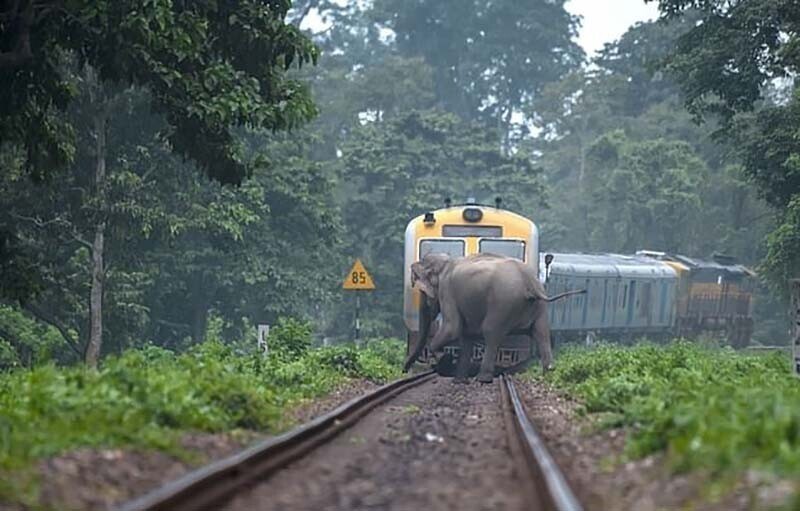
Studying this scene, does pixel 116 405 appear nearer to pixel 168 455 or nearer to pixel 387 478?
pixel 168 455

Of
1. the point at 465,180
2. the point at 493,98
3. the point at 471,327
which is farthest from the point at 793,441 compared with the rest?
the point at 493,98

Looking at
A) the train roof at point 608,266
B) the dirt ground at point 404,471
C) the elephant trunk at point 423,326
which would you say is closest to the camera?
the dirt ground at point 404,471

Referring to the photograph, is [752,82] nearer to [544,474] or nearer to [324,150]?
[544,474]

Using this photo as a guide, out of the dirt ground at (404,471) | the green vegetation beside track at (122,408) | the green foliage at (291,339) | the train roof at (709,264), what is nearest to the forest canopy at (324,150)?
the train roof at (709,264)

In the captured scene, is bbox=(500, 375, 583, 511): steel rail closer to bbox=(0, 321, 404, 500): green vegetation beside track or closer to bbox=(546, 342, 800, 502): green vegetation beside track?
bbox=(546, 342, 800, 502): green vegetation beside track

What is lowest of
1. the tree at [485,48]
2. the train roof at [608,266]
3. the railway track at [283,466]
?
the railway track at [283,466]

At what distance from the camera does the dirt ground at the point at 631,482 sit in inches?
253

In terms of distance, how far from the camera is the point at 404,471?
8555 mm

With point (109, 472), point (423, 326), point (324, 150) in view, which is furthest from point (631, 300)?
point (109, 472)

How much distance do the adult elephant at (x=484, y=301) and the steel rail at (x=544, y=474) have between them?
375 inches

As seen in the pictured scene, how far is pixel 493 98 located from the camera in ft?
238

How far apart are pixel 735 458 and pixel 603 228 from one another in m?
52.3

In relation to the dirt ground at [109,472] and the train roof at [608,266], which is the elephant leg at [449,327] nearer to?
the train roof at [608,266]

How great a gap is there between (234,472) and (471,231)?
16917mm
